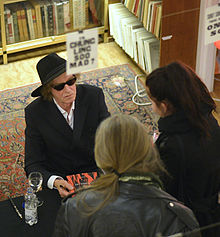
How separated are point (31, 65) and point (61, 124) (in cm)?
230

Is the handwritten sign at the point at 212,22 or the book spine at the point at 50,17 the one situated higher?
the handwritten sign at the point at 212,22

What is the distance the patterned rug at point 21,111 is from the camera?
3.57 metres

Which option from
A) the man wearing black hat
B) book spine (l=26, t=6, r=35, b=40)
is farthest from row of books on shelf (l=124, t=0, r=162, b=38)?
the man wearing black hat

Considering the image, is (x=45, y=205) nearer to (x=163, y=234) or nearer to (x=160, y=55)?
(x=163, y=234)

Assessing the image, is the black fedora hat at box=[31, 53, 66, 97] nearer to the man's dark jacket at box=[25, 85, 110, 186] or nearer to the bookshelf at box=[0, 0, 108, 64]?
the man's dark jacket at box=[25, 85, 110, 186]

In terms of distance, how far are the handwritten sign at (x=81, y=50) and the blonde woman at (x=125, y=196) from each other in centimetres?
27

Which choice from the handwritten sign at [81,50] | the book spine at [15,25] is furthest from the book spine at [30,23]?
the handwritten sign at [81,50]

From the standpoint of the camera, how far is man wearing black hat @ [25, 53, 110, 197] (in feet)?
8.33

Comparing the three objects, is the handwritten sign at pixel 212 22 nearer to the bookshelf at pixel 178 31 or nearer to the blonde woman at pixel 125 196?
the blonde woman at pixel 125 196

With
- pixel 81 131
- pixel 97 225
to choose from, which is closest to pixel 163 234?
pixel 97 225

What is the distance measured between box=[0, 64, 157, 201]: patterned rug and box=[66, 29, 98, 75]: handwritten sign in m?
1.87

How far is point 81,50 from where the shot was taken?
5.80 feet

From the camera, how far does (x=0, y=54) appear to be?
189 inches

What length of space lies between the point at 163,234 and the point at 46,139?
1.19m
